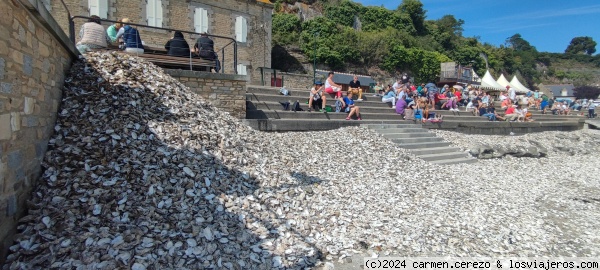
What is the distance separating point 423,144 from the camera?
938cm

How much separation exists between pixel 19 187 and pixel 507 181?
8252mm

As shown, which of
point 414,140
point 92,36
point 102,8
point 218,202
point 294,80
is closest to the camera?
point 218,202

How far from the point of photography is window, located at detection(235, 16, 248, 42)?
21.4 metres

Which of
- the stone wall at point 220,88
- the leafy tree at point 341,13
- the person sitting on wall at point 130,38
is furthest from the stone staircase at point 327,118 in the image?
the leafy tree at point 341,13

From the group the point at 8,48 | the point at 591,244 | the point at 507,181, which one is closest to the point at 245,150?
the point at 8,48

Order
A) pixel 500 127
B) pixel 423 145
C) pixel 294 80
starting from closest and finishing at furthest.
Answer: pixel 423 145 → pixel 500 127 → pixel 294 80

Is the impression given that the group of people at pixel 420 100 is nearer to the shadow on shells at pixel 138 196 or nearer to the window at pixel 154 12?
the shadow on shells at pixel 138 196

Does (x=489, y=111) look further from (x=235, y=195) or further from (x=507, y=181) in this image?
(x=235, y=195)

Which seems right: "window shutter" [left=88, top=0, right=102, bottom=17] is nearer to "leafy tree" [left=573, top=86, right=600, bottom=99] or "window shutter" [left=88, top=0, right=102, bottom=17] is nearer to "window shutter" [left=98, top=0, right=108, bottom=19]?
"window shutter" [left=98, top=0, right=108, bottom=19]

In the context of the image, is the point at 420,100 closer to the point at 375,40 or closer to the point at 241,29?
the point at 241,29

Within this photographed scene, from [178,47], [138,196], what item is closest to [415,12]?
[178,47]

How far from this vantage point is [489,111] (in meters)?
15.5

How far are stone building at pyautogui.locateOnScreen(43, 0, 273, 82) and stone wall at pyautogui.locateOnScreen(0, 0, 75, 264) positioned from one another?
14552 millimetres

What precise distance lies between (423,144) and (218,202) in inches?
276
